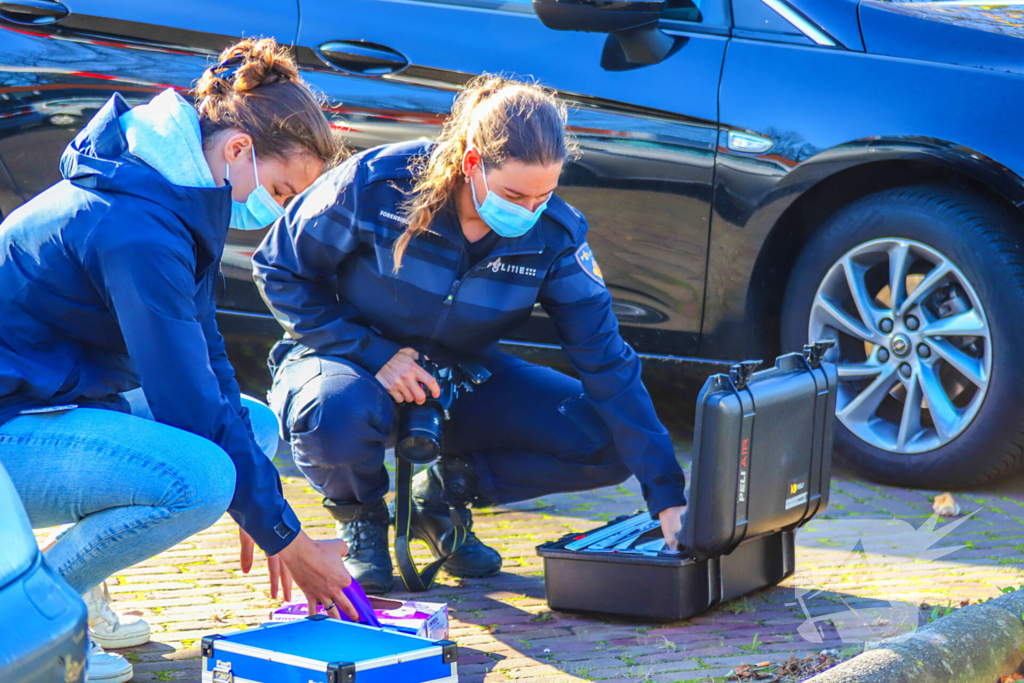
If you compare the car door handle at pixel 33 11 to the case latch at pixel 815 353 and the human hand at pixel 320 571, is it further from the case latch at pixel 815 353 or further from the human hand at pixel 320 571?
the case latch at pixel 815 353

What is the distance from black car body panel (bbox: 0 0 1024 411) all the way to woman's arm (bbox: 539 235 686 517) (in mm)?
931

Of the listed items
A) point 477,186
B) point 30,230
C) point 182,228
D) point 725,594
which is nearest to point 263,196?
point 182,228

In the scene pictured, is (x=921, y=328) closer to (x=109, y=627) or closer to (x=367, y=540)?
(x=367, y=540)

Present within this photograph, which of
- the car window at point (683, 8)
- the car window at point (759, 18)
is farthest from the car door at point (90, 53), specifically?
the car window at point (759, 18)

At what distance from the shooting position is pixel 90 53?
13.8ft

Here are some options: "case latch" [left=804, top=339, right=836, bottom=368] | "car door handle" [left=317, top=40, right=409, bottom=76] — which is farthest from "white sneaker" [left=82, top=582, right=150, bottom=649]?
"car door handle" [left=317, top=40, right=409, bottom=76]

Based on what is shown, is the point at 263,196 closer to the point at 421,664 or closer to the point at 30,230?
the point at 30,230

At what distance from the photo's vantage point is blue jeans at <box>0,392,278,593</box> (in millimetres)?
2213

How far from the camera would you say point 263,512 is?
2.26 meters

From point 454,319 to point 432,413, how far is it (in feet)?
0.83

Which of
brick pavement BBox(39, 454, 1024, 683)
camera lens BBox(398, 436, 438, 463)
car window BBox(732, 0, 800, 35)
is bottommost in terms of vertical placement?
brick pavement BBox(39, 454, 1024, 683)

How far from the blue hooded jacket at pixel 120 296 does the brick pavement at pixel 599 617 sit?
0.58 meters

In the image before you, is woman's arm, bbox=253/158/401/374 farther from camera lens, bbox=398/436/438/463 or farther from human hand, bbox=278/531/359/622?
human hand, bbox=278/531/359/622

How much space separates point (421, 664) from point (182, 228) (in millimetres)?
910
